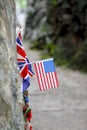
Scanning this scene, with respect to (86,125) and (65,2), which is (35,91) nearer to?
(86,125)

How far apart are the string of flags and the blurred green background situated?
1339cm

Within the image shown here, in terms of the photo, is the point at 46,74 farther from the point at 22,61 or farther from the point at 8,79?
the point at 8,79

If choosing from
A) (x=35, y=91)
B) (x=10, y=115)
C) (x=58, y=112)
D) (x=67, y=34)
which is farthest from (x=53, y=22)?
(x=10, y=115)

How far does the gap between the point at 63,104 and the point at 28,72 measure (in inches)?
328

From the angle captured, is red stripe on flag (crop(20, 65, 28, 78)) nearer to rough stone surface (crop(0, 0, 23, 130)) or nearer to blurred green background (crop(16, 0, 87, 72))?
rough stone surface (crop(0, 0, 23, 130))

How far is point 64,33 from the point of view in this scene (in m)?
27.2

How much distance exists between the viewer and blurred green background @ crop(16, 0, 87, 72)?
81.5 ft

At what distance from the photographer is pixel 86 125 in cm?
1535

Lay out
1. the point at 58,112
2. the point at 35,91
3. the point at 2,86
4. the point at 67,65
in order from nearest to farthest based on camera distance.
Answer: the point at 2,86, the point at 58,112, the point at 35,91, the point at 67,65

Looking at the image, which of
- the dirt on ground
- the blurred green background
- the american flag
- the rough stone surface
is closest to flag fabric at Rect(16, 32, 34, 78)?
the american flag

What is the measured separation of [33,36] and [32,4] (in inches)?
123

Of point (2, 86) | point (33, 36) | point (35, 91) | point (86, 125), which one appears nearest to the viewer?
point (2, 86)

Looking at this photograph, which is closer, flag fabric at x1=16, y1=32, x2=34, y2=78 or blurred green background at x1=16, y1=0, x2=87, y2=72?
flag fabric at x1=16, y1=32, x2=34, y2=78

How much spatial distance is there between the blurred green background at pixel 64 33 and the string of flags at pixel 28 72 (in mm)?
13387
